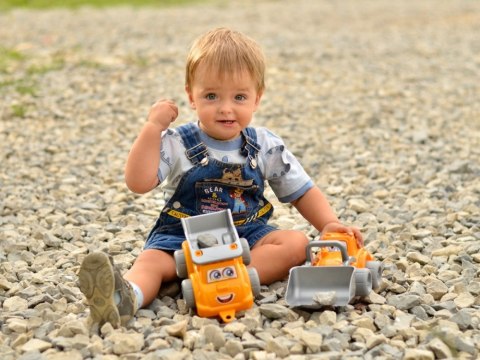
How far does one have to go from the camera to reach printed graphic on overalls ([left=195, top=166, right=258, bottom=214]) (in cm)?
333

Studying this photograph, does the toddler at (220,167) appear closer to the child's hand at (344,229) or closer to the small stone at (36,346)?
the child's hand at (344,229)

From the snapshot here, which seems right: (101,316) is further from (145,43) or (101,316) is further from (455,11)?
(455,11)

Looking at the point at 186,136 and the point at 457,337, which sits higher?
the point at 186,136

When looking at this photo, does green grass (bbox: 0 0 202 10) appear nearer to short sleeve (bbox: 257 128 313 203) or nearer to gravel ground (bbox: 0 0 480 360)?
gravel ground (bbox: 0 0 480 360)

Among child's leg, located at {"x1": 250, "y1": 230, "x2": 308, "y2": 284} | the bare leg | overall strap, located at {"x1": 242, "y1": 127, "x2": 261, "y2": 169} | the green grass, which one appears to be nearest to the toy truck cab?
the bare leg

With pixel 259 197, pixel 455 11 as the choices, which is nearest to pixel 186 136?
pixel 259 197

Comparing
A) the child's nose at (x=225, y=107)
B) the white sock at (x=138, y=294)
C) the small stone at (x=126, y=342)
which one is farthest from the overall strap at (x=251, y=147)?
the small stone at (x=126, y=342)

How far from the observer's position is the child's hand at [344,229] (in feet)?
10.9

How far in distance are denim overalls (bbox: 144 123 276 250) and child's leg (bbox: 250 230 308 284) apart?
8 centimetres

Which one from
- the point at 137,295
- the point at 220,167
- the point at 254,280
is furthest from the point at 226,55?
the point at 137,295

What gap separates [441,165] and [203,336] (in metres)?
3.18

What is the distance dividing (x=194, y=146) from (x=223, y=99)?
0.77 ft

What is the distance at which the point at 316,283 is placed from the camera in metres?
3.04

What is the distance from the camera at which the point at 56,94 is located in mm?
7723
